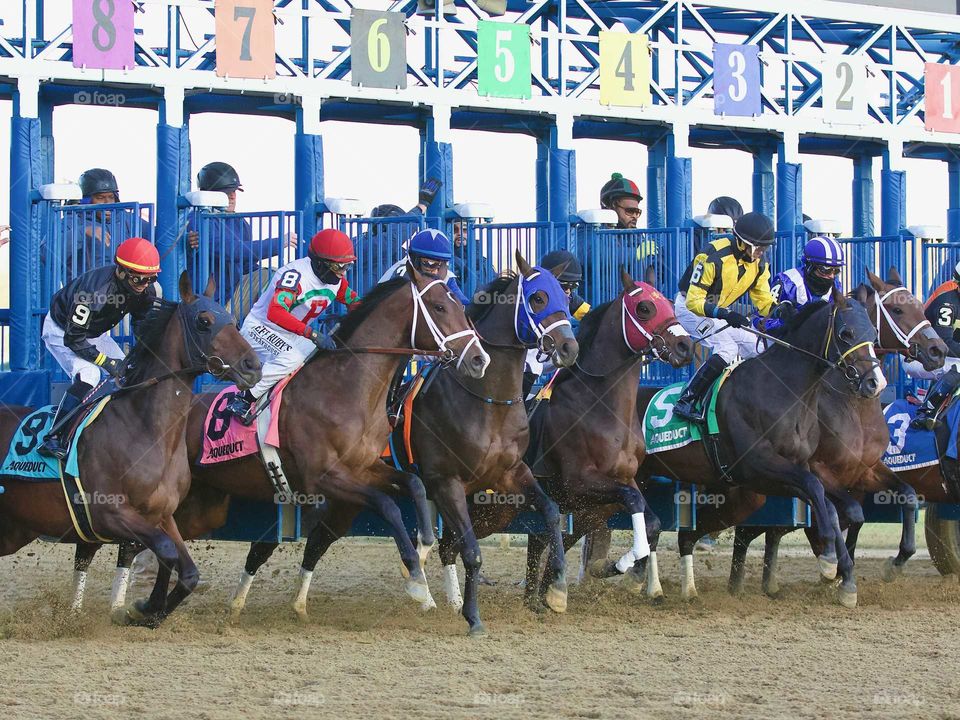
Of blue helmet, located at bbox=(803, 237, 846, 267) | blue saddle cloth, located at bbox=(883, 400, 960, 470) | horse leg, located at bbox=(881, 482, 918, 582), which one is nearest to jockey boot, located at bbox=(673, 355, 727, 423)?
blue helmet, located at bbox=(803, 237, 846, 267)

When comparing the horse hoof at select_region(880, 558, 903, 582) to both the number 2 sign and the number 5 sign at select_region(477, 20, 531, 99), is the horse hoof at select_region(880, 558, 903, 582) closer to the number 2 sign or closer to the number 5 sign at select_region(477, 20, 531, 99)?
the number 5 sign at select_region(477, 20, 531, 99)

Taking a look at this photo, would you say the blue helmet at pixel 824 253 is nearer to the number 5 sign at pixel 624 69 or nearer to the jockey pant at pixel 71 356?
the jockey pant at pixel 71 356

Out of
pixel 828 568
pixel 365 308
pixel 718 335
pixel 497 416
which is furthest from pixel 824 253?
pixel 365 308

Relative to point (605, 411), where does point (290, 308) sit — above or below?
above

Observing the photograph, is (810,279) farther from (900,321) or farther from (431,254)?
(431,254)

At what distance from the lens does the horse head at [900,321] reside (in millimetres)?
8680

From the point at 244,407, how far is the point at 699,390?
9.53 feet

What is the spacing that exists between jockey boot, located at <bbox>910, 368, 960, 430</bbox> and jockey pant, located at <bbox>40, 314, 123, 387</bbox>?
5.18 meters

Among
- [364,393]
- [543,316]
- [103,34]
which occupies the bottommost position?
[364,393]

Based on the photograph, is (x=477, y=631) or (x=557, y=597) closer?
(x=477, y=631)

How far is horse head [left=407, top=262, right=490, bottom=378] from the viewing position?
712 cm

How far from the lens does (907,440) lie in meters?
9.49

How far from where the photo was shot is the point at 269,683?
595 cm

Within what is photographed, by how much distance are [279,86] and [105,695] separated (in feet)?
25.5
